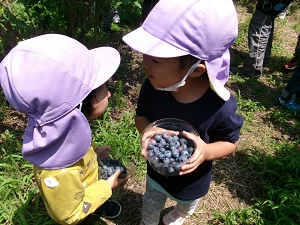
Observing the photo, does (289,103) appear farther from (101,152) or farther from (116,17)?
(116,17)

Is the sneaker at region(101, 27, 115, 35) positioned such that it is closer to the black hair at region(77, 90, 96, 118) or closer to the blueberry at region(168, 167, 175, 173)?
the black hair at region(77, 90, 96, 118)

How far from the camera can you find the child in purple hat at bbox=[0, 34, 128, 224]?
114 centimetres

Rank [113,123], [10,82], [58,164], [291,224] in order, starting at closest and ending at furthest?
[10,82] < [58,164] < [291,224] < [113,123]

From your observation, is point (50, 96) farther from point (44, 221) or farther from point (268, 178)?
point (268, 178)

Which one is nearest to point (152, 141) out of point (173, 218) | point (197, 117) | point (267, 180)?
point (197, 117)

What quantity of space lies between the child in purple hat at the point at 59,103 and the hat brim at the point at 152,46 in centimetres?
22

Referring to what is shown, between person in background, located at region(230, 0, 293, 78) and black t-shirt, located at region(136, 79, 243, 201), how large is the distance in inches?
103

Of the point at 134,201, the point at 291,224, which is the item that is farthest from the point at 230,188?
the point at 134,201

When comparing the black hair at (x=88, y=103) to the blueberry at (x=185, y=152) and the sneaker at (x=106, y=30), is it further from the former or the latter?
the sneaker at (x=106, y=30)

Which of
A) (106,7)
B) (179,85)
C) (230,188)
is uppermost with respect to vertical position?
(179,85)

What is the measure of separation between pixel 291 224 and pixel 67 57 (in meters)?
2.03

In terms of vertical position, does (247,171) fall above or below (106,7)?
below

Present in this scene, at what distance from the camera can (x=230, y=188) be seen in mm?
2658

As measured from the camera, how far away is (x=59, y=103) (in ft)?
3.92
